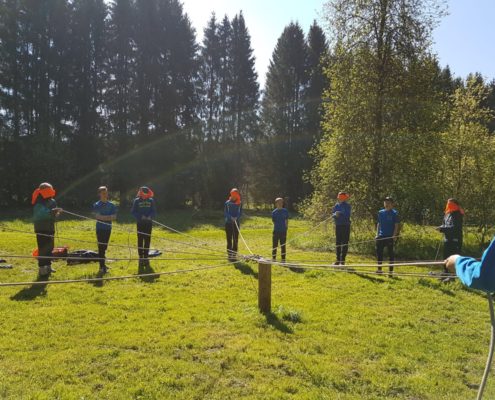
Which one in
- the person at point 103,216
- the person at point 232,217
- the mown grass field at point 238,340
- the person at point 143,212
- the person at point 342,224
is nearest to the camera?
the mown grass field at point 238,340

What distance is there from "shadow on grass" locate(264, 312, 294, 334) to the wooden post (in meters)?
0.15

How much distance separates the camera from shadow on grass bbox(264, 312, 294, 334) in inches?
246

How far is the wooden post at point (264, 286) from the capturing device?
6734 mm

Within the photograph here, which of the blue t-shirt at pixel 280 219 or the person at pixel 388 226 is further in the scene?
the blue t-shirt at pixel 280 219

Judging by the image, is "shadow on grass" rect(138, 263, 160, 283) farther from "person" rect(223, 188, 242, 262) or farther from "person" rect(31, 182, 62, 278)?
"person" rect(223, 188, 242, 262)

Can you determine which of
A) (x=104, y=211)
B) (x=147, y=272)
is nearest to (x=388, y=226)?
(x=147, y=272)

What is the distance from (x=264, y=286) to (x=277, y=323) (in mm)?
643

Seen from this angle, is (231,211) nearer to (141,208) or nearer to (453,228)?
(141,208)

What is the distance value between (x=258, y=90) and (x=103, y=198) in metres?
35.9

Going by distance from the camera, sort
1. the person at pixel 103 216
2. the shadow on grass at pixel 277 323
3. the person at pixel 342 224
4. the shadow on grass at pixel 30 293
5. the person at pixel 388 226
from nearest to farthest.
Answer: the shadow on grass at pixel 277 323
the shadow on grass at pixel 30 293
the person at pixel 103 216
the person at pixel 388 226
the person at pixel 342 224

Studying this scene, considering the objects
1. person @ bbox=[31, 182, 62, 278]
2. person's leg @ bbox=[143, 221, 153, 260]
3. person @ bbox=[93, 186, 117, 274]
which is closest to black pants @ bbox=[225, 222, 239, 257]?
person's leg @ bbox=[143, 221, 153, 260]

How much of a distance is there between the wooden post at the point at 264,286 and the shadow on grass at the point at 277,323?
151mm

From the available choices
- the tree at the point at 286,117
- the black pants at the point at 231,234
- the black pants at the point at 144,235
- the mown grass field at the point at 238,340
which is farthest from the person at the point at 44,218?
the tree at the point at 286,117

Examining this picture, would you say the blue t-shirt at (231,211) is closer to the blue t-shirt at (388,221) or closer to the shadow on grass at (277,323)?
the blue t-shirt at (388,221)
